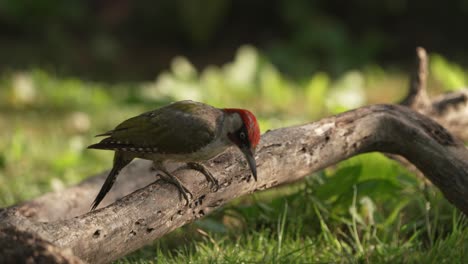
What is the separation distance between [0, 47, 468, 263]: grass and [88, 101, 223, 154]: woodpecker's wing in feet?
1.34

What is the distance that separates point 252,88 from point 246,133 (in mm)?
3584

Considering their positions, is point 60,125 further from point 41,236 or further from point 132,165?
point 41,236

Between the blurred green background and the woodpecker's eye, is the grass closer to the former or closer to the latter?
the blurred green background

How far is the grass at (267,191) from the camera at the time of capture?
3291mm

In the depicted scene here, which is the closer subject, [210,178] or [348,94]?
[210,178]

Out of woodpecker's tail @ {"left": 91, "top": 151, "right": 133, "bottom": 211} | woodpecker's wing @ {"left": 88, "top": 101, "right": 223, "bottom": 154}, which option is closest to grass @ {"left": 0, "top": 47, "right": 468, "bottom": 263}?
woodpecker's tail @ {"left": 91, "top": 151, "right": 133, "bottom": 211}

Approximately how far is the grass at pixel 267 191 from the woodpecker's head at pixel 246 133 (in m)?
0.41

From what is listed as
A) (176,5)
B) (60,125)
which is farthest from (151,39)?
(60,125)

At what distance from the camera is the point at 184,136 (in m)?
3.02

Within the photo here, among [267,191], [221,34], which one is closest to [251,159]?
[267,191]

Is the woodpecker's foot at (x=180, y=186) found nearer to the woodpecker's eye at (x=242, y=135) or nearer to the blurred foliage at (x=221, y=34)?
the woodpecker's eye at (x=242, y=135)

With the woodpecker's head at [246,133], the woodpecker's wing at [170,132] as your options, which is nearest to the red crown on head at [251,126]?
the woodpecker's head at [246,133]

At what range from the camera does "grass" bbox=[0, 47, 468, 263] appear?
329 cm

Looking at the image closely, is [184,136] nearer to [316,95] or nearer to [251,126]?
[251,126]
